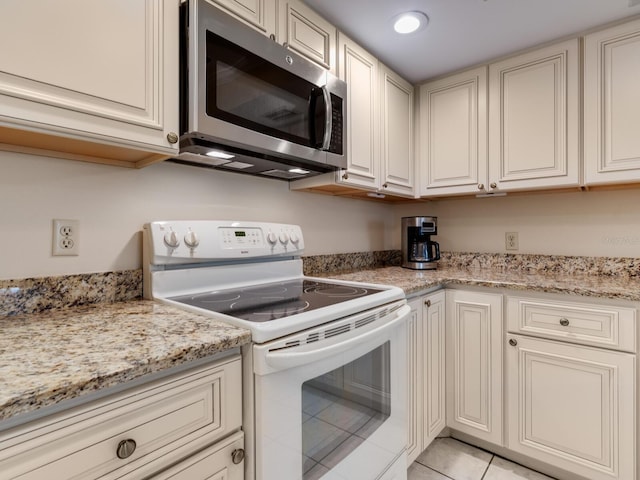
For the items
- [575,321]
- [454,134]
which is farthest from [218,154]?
[575,321]

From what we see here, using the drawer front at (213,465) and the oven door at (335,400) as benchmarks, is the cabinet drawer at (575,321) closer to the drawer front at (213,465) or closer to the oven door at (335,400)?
the oven door at (335,400)

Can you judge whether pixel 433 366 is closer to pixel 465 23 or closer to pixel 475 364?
pixel 475 364

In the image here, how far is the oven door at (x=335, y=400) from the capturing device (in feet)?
2.67

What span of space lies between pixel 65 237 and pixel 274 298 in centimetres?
69

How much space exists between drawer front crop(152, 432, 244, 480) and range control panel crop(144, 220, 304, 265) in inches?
25.3

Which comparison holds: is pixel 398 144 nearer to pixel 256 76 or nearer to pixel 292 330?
pixel 256 76

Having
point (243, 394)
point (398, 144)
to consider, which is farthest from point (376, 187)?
point (243, 394)

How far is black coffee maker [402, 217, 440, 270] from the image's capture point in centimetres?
214

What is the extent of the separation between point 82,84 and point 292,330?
0.81 m

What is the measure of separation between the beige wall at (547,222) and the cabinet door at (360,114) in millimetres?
833

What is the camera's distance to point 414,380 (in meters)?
1.56

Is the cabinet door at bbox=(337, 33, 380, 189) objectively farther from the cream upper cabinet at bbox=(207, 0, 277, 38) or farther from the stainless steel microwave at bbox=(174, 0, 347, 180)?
the cream upper cabinet at bbox=(207, 0, 277, 38)

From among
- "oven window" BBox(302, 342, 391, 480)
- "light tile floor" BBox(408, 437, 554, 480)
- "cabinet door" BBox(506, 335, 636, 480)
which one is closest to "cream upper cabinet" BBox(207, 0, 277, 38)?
"oven window" BBox(302, 342, 391, 480)

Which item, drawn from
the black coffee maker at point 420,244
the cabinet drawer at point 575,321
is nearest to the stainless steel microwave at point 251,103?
the black coffee maker at point 420,244
